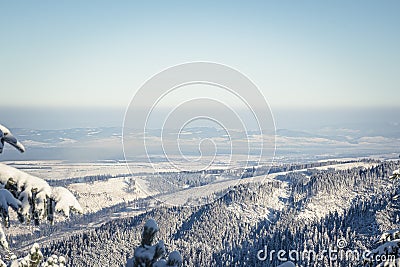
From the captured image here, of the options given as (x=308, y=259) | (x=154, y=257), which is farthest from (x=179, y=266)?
(x=308, y=259)

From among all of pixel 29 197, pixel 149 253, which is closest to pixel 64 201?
pixel 29 197

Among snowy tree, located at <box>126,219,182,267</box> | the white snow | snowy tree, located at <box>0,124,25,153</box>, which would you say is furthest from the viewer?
snowy tree, located at <box>126,219,182,267</box>

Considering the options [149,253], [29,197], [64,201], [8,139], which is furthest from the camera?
[149,253]

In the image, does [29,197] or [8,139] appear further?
[29,197]

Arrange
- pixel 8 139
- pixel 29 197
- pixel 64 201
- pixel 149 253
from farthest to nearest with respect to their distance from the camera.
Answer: pixel 149 253, pixel 64 201, pixel 29 197, pixel 8 139

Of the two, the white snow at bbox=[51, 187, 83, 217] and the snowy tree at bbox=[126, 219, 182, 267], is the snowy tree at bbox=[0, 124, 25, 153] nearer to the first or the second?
the white snow at bbox=[51, 187, 83, 217]

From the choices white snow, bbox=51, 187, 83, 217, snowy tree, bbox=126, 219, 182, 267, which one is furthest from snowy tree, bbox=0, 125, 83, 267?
snowy tree, bbox=126, 219, 182, 267

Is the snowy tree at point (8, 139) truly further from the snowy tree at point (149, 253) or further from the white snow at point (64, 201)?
the snowy tree at point (149, 253)

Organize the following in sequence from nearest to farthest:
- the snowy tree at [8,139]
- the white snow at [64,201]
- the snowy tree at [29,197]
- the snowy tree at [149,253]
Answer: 1. the snowy tree at [8,139]
2. the snowy tree at [29,197]
3. the white snow at [64,201]
4. the snowy tree at [149,253]

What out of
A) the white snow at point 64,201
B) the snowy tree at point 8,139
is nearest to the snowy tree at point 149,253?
the white snow at point 64,201

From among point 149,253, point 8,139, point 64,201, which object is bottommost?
point 149,253

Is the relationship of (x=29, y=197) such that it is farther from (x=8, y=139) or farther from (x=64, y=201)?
(x=8, y=139)
